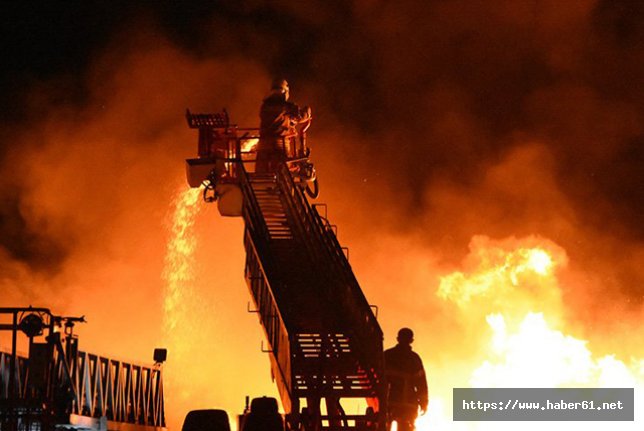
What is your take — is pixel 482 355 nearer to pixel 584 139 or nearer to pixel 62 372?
pixel 584 139

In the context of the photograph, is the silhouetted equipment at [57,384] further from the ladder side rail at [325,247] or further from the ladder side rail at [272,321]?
the ladder side rail at [325,247]

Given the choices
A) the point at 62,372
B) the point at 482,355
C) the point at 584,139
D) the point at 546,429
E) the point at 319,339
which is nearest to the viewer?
the point at 62,372

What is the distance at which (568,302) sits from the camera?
→ 35.1m

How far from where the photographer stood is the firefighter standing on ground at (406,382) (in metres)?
20.5

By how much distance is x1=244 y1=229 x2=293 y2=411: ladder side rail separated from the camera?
24594 millimetres

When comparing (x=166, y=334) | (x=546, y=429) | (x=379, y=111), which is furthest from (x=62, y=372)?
(x=379, y=111)

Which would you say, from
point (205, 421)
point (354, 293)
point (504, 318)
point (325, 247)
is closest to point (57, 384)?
point (354, 293)

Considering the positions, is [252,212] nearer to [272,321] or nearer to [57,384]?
[272,321]

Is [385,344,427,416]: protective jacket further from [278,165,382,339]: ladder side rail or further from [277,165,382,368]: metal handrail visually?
[278,165,382,339]: ladder side rail

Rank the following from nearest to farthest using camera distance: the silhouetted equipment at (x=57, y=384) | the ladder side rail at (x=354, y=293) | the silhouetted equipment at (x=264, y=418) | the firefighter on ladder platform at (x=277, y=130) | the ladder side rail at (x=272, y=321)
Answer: the silhouetted equipment at (x=264, y=418) → the silhouetted equipment at (x=57, y=384) → the ladder side rail at (x=354, y=293) → the ladder side rail at (x=272, y=321) → the firefighter on ladder platform at (x=277, y=130)

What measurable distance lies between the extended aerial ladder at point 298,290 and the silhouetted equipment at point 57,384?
3.26 metres

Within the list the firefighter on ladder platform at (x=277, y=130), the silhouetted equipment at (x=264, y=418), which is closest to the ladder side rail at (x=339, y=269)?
the firefighter on ladder platform at (x=277, y=130)

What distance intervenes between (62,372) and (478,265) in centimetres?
1560

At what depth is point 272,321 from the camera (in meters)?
26.5
